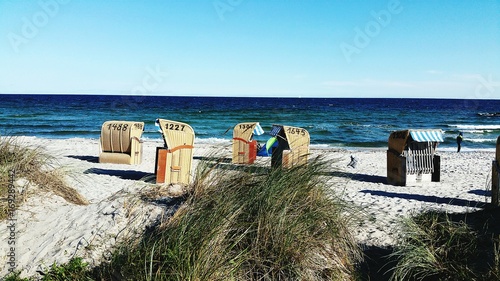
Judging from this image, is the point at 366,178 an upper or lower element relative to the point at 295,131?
lower

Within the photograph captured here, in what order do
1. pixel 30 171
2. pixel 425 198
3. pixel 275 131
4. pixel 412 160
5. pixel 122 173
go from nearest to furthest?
1. pixel 30 171
2. pixel 425 198
3. pixel 412 160
4. pixel 122 173
5. pixel 275 131

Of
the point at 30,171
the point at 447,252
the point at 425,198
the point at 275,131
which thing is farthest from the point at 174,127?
the point at 447,252

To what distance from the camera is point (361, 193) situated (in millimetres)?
8844

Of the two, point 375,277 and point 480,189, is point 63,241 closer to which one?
point 375,277

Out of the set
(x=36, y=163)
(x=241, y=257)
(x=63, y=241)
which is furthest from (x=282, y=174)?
(x=36, y=163)

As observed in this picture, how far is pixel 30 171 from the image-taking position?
5680 millimetres

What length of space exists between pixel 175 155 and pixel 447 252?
5.51 m

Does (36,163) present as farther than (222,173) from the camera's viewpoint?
Yes

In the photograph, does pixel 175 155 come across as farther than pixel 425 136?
No

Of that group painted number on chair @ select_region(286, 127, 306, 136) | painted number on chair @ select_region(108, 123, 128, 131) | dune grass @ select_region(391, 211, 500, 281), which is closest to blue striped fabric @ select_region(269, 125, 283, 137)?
painted number on chair @ select_region(286, 127, 306, 136)

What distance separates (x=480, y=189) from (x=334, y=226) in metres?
6.86

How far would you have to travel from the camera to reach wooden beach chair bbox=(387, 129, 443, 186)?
9.94 meters

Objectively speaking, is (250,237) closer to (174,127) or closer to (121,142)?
(174,127)

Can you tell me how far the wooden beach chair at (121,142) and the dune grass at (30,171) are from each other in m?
5.81
